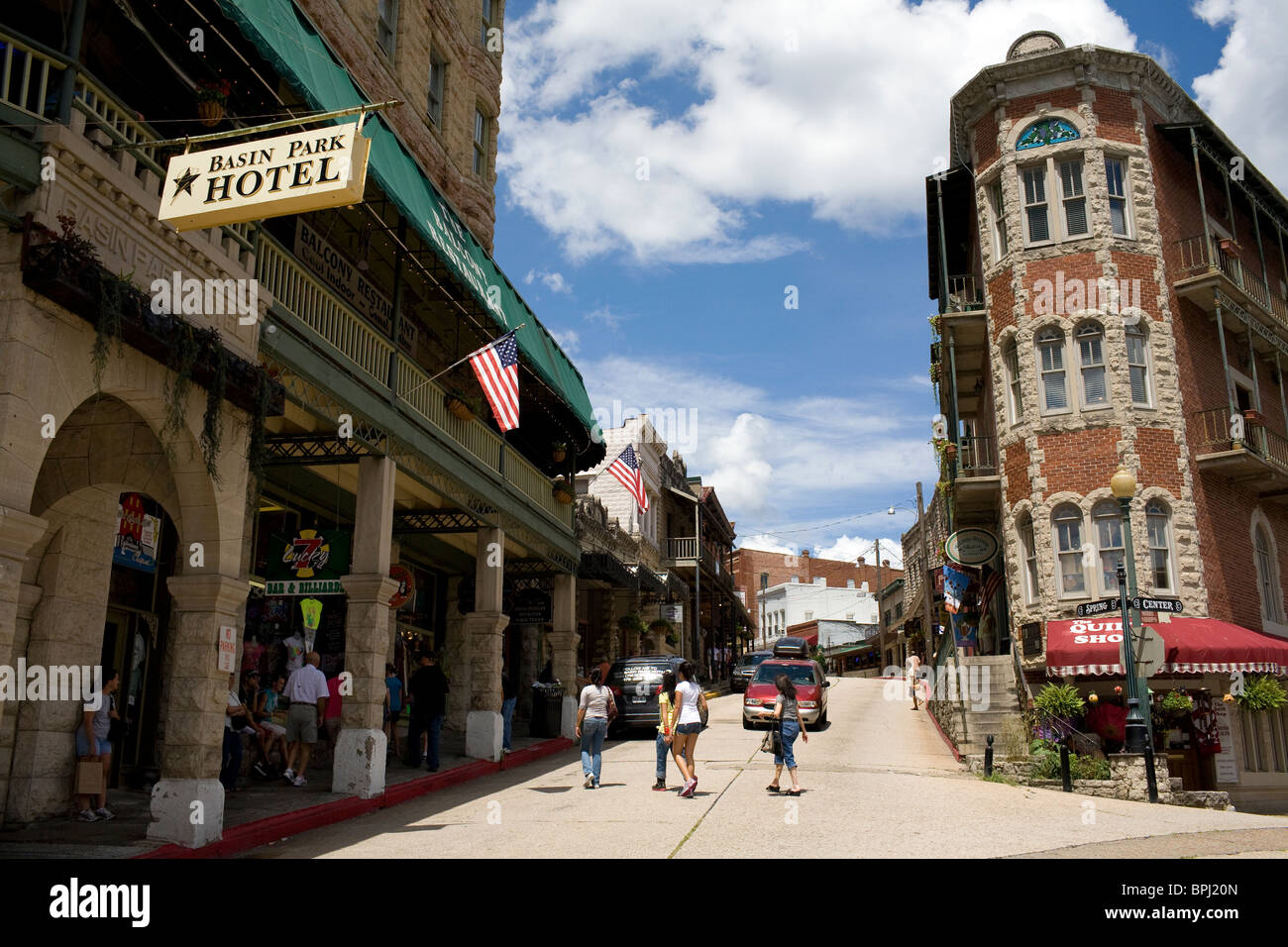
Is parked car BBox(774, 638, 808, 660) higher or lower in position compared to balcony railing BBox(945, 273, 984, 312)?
lower

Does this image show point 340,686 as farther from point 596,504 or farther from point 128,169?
point 596,504

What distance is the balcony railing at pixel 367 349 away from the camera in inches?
477

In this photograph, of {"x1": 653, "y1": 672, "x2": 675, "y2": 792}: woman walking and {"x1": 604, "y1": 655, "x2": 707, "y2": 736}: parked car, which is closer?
{"x1": 653, "y1": 672, "x2": 675, "y2": 792}: woman walking

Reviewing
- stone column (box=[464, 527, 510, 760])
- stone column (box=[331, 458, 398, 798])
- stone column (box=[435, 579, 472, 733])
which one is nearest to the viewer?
stone column (box=[331, 458, 398, 798])

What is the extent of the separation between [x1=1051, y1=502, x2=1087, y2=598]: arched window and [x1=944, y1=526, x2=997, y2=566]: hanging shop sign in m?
2.77

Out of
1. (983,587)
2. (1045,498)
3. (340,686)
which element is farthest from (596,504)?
(340,686)

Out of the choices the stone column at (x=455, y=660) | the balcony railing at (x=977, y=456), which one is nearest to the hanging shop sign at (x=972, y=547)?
the balcony railing at (x=977, y=456)


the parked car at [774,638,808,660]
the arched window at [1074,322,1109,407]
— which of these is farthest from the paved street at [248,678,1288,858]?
the parked car at [774,638,808,660]

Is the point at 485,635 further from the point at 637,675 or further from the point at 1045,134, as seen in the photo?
the point at 1045,134

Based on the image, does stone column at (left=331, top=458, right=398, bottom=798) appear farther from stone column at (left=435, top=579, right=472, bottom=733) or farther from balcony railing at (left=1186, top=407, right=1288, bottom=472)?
balcony railing at (left=1186, top=407, right=1288, bottom=472)

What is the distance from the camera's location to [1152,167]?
2258 centimetres

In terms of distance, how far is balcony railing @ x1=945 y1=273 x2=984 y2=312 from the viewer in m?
24.9

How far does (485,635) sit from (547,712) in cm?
473

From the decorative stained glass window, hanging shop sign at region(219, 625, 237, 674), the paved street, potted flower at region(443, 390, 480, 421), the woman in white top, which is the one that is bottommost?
the paved street
